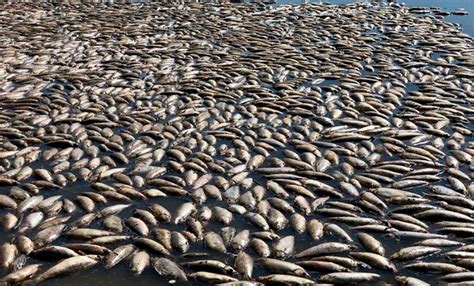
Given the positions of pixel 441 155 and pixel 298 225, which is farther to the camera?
pixel 441 155

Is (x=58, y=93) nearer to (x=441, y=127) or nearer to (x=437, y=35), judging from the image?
(x=441, y=127)

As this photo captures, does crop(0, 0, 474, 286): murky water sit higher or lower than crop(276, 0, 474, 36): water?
higher

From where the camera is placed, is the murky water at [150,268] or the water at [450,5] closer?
the murky water at [150,268]

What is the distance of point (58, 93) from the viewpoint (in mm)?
10719

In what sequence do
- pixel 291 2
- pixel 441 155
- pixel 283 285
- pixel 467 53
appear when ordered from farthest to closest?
pixel 291 2
pixel 467 53
pixel 441 155
pixel 283 285

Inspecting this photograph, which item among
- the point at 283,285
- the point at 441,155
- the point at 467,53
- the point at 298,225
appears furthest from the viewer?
the point at 467,53

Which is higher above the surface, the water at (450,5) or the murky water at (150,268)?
the murky water at (150,268)

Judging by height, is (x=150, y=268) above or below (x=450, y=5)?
above

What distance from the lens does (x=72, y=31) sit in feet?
51.5

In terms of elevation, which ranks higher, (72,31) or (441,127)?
(441,127)

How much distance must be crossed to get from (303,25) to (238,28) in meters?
2.05

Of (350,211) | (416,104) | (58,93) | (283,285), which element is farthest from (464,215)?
(58,93)

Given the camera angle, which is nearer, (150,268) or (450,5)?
(150,268)

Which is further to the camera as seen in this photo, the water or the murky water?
the water
